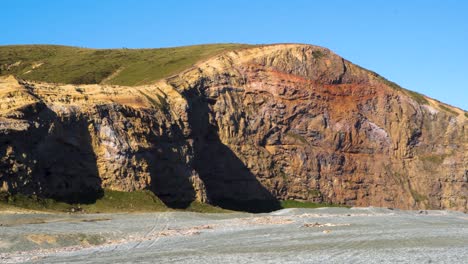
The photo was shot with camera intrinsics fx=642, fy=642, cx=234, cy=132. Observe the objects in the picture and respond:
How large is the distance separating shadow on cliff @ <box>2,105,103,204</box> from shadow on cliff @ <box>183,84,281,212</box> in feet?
57.2

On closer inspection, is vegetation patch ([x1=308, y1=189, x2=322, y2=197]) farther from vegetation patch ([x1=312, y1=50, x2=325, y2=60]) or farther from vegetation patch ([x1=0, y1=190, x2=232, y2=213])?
vegetation patch ([x1=0, y1=190, x2=232, y2=213])

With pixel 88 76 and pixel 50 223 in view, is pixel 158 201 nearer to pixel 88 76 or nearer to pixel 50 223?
pixel 50 223

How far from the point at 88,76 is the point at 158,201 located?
39.7m

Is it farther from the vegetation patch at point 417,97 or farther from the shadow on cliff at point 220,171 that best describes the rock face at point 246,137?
the vegetation patch at point 417,97

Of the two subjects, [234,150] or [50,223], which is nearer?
[50,223]

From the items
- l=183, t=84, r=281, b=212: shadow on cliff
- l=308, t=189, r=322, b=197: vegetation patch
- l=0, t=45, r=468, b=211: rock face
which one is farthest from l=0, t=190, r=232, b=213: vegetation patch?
l=308, t=189, r=322, b=197: vegetation patch

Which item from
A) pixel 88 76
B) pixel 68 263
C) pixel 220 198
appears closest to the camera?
pixel 68 263

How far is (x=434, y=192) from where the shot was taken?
276ft

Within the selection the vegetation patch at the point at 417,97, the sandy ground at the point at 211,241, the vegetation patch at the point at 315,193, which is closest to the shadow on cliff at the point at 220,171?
the vegetation patch at the point at 315,193

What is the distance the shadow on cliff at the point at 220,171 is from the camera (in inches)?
2771

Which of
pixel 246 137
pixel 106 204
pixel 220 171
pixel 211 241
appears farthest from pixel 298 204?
pixel 211 241

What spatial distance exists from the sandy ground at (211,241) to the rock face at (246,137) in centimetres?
856

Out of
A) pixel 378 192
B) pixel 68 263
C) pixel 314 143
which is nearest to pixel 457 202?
pixel 378 192

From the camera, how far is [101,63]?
3851 inches
